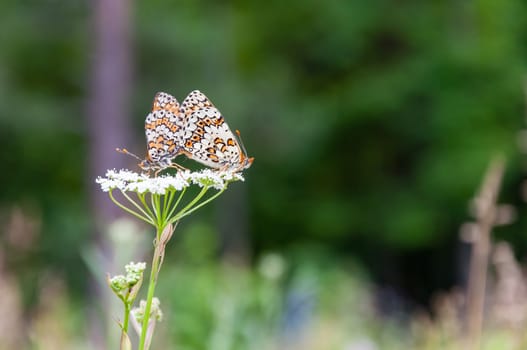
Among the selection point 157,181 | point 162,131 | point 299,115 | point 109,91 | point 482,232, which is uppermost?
point 299,115

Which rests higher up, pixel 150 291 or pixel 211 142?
pixel 211 142

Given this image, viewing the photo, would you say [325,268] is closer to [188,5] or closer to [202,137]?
[188,5]

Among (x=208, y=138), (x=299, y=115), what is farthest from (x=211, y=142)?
(x=299, y=115)

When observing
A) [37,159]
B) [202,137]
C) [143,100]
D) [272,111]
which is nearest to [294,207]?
[272,111]

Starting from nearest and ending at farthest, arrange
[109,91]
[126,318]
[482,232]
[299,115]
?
[126,318], [482,232], [109,91], [299,115]

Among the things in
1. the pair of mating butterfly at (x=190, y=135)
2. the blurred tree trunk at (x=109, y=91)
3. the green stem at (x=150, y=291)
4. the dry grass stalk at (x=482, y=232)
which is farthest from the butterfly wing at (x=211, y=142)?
the blurred tree trunk at (x=109, y=91)

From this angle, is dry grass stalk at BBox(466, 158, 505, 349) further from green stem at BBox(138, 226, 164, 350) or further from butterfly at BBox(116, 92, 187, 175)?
green stem at BBox(138, 226, 164, 350)

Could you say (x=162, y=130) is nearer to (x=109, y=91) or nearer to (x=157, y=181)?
(x=157, y=181)

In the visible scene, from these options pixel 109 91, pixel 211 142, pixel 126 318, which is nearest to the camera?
pixel 126 318
